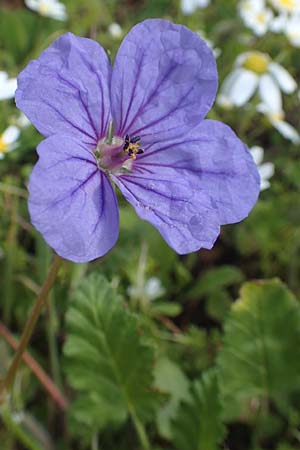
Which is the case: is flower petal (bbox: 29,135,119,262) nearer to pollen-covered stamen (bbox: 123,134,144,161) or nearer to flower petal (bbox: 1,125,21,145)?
pollen-covered stamen (bbox: 123,134,144,161)

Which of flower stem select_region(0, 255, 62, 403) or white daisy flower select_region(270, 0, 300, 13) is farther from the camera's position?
white daisy flower select_region(270, 0, 300, 13)

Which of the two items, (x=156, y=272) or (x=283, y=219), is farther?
(x=283, y=219)

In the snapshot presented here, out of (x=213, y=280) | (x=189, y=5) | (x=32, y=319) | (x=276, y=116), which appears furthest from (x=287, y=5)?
(x=32, y=319)

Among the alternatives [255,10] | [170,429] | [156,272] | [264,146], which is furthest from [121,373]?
[255,10]

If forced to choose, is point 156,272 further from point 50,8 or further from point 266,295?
point 50,8

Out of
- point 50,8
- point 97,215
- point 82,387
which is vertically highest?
point 97,215

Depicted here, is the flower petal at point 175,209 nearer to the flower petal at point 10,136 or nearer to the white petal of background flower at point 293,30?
the flower petal at point 10,136

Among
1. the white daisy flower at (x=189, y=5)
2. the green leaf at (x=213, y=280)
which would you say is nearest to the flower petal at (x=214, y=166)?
the green leaf at (x=213, y=280)

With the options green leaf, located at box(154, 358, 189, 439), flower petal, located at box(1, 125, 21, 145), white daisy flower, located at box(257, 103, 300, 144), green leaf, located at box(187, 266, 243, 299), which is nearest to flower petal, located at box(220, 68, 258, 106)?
white daisy flower, located at box(257, 103, 300, 144)
